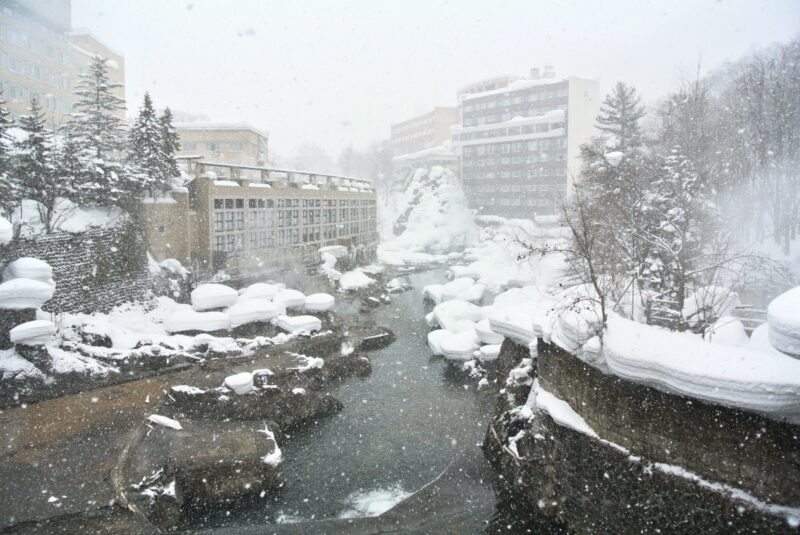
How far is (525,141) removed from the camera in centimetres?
4203

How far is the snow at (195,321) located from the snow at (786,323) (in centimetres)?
1266

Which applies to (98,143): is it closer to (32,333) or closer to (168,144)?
(168,144)

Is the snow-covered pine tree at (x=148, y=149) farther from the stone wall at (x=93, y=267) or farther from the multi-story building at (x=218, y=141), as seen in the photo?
the multi-story building at (x=218, y=141)

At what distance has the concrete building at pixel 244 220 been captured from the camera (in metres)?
17.2

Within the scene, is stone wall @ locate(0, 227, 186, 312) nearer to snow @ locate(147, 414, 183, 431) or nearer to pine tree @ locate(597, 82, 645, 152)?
snow @ locate(147, 414, 183, 431)

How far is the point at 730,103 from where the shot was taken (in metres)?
20.1

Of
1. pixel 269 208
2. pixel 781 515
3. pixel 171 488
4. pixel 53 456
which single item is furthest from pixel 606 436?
pixel 269 208

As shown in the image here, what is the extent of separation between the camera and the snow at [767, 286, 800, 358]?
14.3 feet

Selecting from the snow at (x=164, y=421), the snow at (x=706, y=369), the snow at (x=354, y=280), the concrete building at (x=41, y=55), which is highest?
the concrete building at (x=41, y=55)

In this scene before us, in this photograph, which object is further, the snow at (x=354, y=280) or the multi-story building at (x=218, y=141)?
the multi-story building at (x=218, y=141)

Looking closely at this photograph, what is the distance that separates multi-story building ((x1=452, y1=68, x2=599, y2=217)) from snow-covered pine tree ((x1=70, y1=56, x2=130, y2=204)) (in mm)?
29899

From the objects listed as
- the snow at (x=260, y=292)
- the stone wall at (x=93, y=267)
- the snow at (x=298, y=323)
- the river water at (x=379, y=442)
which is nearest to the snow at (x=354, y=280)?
the snow at (x=260, y=292)

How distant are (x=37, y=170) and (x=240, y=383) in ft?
30.2

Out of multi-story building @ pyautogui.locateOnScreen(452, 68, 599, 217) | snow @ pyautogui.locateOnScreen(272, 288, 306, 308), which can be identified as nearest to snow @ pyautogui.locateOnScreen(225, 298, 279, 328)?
snow @ pyautogui.locateOnScreen(272, 288, 306, 308)
